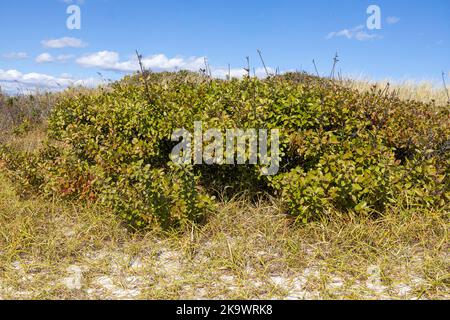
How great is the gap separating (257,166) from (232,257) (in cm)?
130

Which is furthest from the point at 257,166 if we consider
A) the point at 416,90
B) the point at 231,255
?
the point at 416,90

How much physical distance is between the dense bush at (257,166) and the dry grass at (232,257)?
9.4 inches

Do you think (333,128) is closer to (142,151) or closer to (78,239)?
(142,151)

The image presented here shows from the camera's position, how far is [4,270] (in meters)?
3.98

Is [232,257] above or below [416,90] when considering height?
below

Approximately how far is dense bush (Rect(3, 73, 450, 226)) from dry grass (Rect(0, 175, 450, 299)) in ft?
0.78

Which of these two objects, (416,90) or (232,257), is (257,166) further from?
(416,90)

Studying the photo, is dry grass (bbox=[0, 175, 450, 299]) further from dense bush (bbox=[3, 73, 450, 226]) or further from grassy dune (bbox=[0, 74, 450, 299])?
dense bush (bbox=[3, 73, 450, 226])

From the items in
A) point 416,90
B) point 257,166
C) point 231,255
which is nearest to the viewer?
point 231,255

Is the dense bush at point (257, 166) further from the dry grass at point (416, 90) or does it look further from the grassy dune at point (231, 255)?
the dry grass at point (416, 90)

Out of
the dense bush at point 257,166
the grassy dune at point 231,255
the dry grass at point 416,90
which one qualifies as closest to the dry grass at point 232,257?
the grassy dune at point 231,255

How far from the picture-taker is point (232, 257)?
13.0 ft

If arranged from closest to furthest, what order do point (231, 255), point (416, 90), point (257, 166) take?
1. point (231, 255)
2. point (257, 166)
3. point (416, 90)

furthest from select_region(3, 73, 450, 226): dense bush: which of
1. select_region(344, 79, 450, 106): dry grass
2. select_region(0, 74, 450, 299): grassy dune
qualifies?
select_region(344, 79, 450, 106): dry grass
